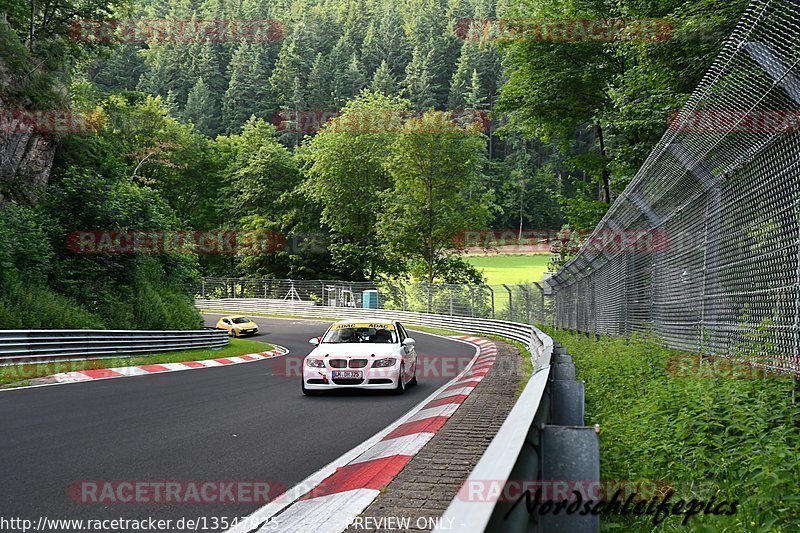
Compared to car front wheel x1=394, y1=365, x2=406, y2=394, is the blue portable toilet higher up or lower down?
higher up

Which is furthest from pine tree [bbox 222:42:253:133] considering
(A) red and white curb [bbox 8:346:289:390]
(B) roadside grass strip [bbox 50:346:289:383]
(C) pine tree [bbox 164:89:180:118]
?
(A) red and white curb [bbox 8:346:289:390]

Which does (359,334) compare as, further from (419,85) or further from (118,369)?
(419,85)

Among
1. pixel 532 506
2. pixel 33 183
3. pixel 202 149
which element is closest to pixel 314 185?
pixel 202 149

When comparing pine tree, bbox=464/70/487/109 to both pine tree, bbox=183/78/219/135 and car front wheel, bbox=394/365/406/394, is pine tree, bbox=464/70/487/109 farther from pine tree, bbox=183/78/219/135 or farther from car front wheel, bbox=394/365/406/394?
car front wheel, bbox=394/365/406/394

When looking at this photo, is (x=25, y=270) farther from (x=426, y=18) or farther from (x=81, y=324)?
(x=426, y=18)

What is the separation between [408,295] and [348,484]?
46.7 metres

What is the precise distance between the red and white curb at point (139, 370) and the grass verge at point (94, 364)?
30 centimetres

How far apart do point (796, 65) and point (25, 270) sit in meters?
21.9

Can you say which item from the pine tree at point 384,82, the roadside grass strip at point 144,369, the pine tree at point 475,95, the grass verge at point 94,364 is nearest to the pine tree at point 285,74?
the pine tree at point 384,82

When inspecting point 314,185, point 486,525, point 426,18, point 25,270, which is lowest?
point 486,525

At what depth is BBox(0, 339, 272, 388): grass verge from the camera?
1556cm

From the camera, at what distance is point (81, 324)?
75.2 ft

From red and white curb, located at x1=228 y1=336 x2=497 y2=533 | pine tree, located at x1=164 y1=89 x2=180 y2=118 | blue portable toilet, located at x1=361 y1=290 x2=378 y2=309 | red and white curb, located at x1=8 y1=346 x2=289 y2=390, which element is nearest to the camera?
red and white curb, located at x1=228 y1=336 x2=497 y2=533

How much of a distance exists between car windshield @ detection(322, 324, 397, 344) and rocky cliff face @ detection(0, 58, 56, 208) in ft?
49.1
